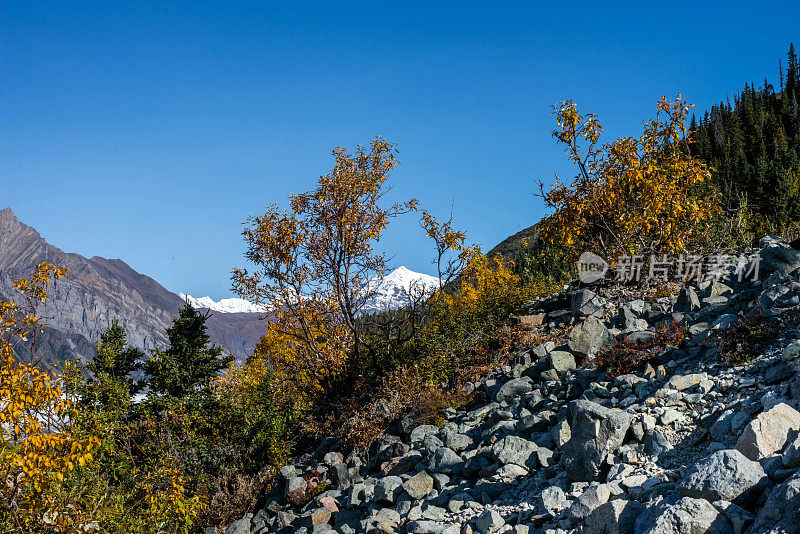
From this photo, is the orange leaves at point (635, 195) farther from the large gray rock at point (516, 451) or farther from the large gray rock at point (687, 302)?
the large gray rock at point (516, 451)

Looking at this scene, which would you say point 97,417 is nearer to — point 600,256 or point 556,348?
point 556,348

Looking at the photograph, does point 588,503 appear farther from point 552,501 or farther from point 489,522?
point 489,522

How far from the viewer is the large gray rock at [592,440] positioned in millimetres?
6293

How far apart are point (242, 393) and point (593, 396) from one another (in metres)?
9.64

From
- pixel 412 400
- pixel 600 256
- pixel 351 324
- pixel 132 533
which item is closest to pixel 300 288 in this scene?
pixel 351 324

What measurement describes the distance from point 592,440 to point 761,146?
10317 cm

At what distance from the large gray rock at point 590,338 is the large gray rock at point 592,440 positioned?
12.4 ft

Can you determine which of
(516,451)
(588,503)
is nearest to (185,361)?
(516,451)

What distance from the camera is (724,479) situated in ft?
14.6

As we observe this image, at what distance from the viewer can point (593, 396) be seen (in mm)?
8297

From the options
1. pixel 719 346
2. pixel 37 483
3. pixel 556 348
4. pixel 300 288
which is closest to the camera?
pixel 37 483

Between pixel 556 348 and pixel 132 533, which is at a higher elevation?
pixel 556 348

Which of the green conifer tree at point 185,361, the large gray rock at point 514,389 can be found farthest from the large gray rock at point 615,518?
the green conifer tree at point 185,361

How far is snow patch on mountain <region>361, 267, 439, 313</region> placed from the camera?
42.9 feet
